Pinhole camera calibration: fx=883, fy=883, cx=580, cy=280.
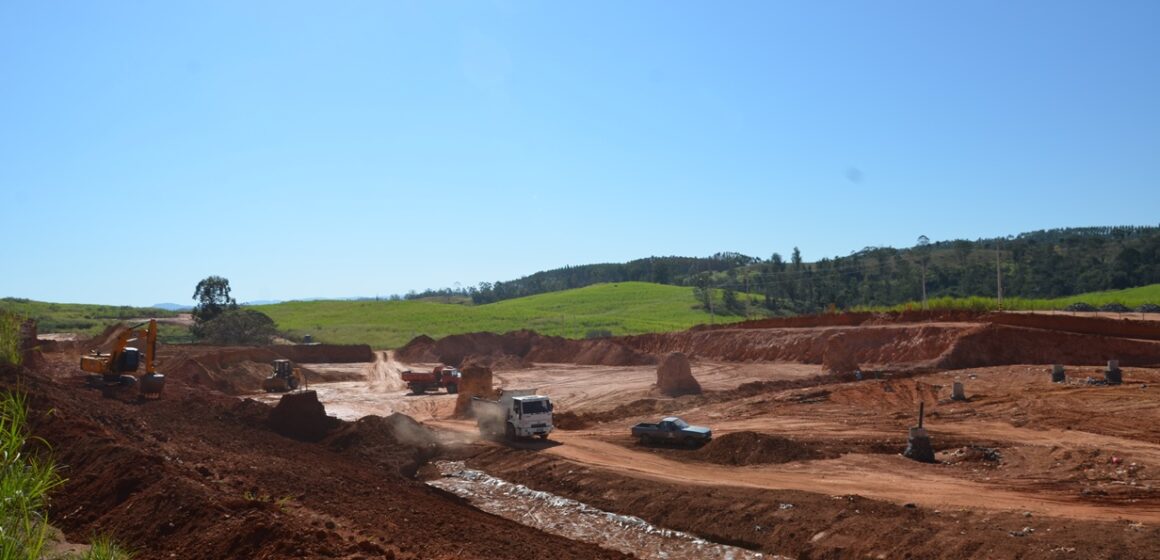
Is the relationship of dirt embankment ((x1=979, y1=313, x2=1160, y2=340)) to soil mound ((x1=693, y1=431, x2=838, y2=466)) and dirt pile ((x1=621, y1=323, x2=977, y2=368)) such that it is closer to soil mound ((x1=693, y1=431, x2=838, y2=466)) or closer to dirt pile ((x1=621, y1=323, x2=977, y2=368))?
dirt pile ((x1=621, y1=323, x2=977, y2=368))

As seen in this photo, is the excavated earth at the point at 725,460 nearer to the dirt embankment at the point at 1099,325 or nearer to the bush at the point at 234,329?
the dirt embankment at the point at 1099,325

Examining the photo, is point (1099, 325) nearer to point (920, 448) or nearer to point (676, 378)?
point (676, 378)

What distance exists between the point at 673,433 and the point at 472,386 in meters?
14.2

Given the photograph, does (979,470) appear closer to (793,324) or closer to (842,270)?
(793,324)

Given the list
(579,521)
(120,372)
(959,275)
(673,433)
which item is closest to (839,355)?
(673,433)

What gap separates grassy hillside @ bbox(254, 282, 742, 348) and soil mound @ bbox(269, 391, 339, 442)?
65475mm

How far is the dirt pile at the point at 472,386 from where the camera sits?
145 feet

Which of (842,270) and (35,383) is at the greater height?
(842,270)

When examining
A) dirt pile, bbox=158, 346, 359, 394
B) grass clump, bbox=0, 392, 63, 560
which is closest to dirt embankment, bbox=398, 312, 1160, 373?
dirt pile, bbox=158, 346, 359, 394

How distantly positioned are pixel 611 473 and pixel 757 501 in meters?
5.84

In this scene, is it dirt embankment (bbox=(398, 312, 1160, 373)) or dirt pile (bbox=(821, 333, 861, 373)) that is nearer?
dirt embankment (bbox=(398, 312, 1160, 373))

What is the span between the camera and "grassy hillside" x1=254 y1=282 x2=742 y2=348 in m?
114

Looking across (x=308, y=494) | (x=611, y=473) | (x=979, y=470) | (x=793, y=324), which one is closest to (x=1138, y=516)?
(x=979, y=470)

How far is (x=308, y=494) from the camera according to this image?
77.9 ft
